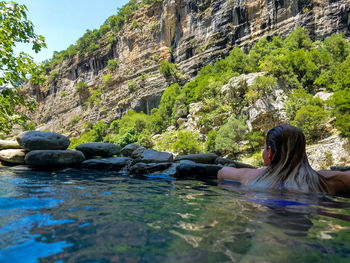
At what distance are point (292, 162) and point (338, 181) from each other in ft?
2.18

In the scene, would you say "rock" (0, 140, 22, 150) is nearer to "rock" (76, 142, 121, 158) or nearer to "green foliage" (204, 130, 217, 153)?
"rock" (76, 142, 121, 158)

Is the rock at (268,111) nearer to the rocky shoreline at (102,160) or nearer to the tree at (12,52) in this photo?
the rocky shoreline at (102,160)

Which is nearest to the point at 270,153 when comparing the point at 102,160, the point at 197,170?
the point at 197,170

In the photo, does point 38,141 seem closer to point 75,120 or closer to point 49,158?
point 49,158

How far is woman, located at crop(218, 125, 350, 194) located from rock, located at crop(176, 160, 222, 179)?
2.87 m

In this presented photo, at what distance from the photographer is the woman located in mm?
2281

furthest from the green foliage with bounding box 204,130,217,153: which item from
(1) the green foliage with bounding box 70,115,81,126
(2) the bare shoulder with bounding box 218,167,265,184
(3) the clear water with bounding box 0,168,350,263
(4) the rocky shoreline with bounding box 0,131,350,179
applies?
(1) the green foliage with bounding box 70,115,81,126

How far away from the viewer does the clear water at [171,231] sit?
1.00 meters

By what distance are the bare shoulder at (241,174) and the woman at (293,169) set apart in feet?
1.35

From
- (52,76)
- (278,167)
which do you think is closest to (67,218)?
(278,167)

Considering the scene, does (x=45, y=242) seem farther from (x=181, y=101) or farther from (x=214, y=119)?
(x=181, y=101)

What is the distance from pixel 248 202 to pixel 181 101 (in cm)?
3444

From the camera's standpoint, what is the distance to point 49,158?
23.6 ft

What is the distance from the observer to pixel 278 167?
2.45 meters
